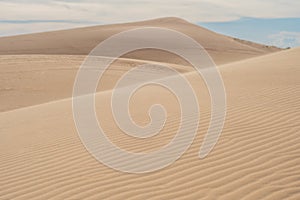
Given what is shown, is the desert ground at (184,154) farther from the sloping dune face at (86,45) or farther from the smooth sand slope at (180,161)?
the sloping dune face at (86,45)

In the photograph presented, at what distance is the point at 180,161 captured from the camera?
495 centimetres

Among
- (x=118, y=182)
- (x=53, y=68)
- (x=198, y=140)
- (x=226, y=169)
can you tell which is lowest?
(x=226, y=169)

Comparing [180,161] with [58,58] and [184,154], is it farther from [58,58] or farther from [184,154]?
[58,58]

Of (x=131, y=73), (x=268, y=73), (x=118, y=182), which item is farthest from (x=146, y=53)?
(x=118, y=182)

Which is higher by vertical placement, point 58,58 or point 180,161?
point 58,58

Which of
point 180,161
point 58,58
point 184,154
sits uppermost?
point 58,58

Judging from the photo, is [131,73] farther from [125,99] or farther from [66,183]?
[66,183]

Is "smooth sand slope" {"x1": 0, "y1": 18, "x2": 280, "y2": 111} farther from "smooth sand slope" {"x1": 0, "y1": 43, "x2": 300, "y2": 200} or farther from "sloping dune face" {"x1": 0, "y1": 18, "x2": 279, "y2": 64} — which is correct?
"smooth sand slope" {"x1": 0, "y1": 43, "x2": 300, "y2": 200}

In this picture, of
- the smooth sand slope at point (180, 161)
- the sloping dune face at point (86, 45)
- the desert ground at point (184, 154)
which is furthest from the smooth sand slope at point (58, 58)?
the smooth sand slope at point (180, 161)

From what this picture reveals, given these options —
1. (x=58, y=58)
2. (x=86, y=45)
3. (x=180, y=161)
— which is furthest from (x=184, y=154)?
(x=86, y=45)

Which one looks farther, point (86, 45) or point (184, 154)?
point (86, 45)

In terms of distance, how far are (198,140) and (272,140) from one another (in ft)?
3.30

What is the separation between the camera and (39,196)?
4348mm

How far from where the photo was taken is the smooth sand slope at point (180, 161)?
4.10 metres
